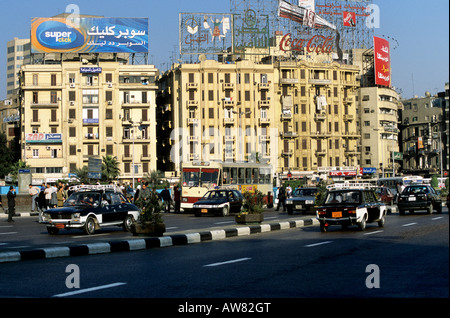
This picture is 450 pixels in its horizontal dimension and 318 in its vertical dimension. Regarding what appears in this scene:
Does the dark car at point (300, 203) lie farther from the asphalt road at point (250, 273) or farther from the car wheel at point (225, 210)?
the asphalt road at point (250, 273)

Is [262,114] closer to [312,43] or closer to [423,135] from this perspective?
[312,43]

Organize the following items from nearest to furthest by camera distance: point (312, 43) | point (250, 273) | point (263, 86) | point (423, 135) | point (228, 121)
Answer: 1. point (250, 273)
2. point (312, 43)
3. point (228, 121)
4. point (263, 86)
5. point (423, 135)

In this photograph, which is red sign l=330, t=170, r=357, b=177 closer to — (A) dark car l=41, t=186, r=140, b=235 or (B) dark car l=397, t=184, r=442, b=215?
(B) dark car l=397, t=184, r=442, b=215

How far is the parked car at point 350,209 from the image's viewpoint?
2311 centimetres

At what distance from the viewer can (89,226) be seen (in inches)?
968

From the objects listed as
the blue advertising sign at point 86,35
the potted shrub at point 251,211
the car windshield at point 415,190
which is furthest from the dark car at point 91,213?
the blue advertising sign at point 86,35

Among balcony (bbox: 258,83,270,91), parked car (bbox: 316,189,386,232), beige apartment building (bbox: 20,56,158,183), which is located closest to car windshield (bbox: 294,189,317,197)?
parked car (bbox: 316,189,386,232)

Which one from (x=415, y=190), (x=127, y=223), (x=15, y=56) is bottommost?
(x=127, y=223)

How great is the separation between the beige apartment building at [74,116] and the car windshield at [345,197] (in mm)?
77297

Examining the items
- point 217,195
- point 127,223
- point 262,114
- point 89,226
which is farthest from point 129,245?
point 262,114

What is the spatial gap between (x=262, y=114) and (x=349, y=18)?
19236mm

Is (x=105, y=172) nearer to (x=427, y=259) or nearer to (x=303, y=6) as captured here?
(x=303, y=6)
